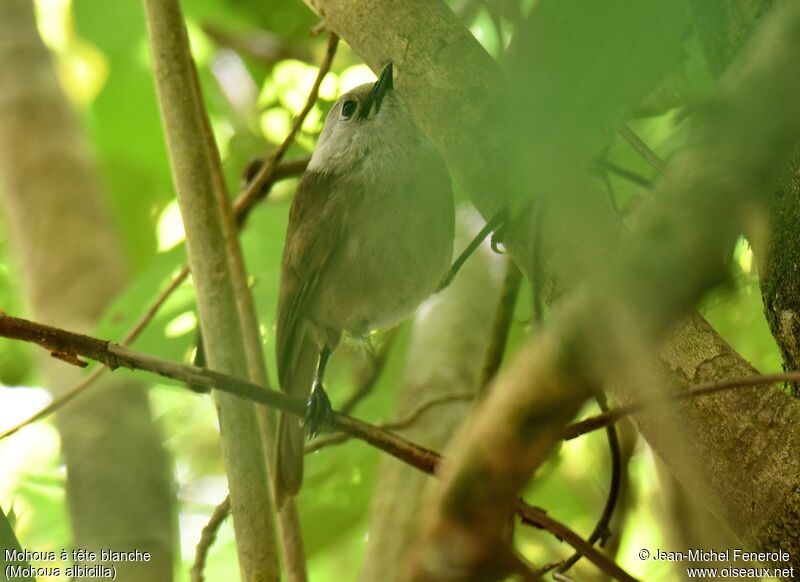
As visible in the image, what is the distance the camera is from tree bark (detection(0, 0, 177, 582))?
2143mm

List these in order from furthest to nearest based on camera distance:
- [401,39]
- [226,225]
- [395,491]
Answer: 1. [395,491]
2. [226,225]
3. [401,39]

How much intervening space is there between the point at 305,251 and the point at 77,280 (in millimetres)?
799

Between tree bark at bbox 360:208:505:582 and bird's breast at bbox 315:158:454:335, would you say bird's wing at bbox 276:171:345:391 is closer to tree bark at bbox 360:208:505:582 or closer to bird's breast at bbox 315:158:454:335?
bird's breast at bbox 315:158:454:335

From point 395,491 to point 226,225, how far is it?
94 centimetres

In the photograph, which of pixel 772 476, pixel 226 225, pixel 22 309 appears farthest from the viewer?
pixel 22 309

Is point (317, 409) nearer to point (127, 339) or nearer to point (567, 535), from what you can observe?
point (127, 339)

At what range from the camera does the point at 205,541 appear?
183 cm

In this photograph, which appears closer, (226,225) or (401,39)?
(401,39)

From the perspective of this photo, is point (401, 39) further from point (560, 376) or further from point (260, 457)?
point (560, 376)

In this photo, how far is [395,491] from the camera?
257 centimetres

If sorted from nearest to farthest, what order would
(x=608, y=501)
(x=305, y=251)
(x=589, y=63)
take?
(x=589, y=63)
(x=608, y=501)
(x=305, y=251)

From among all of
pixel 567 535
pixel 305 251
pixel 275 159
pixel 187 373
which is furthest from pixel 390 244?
pixel 567 535

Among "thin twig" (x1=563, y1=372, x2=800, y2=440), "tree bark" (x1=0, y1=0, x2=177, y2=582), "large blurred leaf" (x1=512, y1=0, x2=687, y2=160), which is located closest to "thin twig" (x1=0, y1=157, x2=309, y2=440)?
"tree bark" (x1=0, y1=0, x2=177, y2=582)

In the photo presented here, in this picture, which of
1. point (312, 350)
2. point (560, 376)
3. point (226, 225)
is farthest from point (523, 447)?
point (312, 350)
